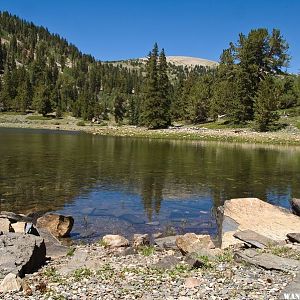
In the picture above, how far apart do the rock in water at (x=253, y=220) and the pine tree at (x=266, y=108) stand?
6463 centimetres

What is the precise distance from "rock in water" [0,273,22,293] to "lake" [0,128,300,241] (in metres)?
6.03

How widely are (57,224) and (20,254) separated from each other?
477 centimetres

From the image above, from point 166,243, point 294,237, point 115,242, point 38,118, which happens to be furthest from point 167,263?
point 38,118

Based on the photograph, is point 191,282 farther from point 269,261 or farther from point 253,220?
point 253,220

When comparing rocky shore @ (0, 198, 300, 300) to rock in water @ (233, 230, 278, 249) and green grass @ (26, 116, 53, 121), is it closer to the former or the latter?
rock in water @ (233, 230, 278, 249)

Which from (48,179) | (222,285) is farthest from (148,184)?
(222,285)

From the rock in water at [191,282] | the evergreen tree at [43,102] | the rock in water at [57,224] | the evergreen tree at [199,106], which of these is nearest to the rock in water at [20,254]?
the rock in water at [57,224]

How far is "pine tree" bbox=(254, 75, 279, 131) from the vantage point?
78.2 metres

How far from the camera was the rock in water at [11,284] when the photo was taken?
9062 millimetres

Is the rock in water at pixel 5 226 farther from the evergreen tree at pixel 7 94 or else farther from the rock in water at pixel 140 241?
the evergreen tree at pixel 7 94

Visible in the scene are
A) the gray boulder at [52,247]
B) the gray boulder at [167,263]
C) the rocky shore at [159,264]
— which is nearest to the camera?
the rocky shore at [159,264]

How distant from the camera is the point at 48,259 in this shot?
12.3 meters

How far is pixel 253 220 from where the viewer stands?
1554 cm

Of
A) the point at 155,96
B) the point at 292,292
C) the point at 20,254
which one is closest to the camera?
the point at 292,292
